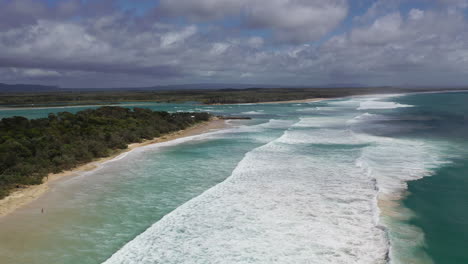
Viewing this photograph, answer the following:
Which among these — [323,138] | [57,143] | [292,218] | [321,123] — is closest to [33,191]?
[57,143]

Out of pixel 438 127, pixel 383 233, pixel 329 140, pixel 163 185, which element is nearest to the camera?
pixel 383 233

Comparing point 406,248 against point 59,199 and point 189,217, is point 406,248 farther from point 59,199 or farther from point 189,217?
point 59,199

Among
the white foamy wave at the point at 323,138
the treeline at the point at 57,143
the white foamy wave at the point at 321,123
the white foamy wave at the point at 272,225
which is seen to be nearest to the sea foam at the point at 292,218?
the white foamy wave at the point at 272,225

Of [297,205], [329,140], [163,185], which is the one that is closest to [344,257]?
[297,205]

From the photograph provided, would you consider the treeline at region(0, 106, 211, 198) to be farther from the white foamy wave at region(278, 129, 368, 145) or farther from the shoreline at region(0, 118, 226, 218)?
the white foamy wave at region(278, 129, 368, 145)

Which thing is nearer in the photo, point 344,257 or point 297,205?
point 344,257

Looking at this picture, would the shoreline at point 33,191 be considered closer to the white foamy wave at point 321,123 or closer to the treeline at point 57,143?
the treeline at point 57,143
